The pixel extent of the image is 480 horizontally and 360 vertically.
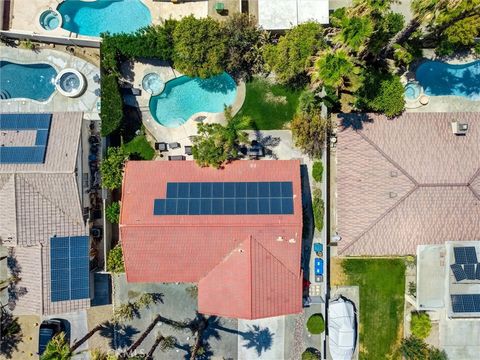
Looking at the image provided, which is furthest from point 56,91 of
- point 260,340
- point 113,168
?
point 260,340

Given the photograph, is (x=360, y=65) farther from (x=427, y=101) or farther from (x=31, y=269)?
(x=31, y=269)

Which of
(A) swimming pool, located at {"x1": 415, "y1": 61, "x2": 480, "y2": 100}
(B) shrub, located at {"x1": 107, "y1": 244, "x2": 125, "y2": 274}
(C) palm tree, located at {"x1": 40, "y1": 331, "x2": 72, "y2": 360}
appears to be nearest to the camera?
(C) palm tree, located at {"x1": 40, "y1": 331, "x2": 72, "y2": 360}

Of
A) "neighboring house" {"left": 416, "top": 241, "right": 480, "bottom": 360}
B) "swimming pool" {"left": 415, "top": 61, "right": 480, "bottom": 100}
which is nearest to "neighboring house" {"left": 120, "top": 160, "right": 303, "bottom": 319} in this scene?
"neighboring house" {"left": 416, "top": 241, "right": 480, "bottom": 360}

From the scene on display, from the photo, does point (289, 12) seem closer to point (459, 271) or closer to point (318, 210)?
point (318, 210)

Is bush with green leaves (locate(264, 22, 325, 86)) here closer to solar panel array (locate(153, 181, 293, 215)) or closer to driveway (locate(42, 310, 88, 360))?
solar panel array (locate(153, 181, 293, 215))

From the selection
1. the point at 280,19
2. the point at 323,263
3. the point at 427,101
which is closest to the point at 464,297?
the point at 323,263

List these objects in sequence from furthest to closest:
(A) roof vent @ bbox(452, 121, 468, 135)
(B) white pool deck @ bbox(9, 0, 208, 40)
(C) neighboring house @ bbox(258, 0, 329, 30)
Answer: (B) white pool deck @ bbox(9, 0, 208, 40) < (C) neighboring house @ bbox(258, 0, 329, 30) < (A) roof vent @ bbox(452, 121, 468, 135)
